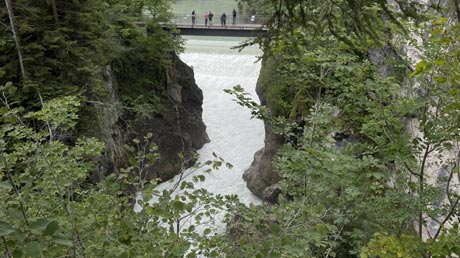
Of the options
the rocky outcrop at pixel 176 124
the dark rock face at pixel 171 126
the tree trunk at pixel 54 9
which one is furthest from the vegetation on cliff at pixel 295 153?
the rocky outcrop at pixel 176 124

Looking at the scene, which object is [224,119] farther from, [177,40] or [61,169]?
[61,169]

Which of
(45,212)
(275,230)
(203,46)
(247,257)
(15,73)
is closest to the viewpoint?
(275,230)

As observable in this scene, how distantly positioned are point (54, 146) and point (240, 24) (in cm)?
1781

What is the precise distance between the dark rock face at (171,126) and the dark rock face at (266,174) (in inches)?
88.7

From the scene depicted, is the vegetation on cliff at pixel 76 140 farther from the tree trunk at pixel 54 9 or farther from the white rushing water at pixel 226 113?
the white rushing water at pixel 226 113

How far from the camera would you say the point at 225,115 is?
707 inches

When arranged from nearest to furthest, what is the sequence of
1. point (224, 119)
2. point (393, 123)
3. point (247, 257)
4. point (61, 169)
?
1. point (247, 257)
2. point (61, 169)
3. point (393, 123)
4. point (224, 119)

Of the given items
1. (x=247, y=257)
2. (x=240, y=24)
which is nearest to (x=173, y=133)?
(x=240, y=24)

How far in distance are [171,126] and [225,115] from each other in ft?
14.6

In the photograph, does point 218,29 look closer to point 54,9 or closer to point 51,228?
point 54,9

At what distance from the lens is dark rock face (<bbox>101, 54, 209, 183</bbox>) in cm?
1112

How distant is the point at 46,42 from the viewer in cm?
721

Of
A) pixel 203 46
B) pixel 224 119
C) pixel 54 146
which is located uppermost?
pixel 54 146

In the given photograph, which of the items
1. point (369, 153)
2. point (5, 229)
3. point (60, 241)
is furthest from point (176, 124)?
point (5, 229)
